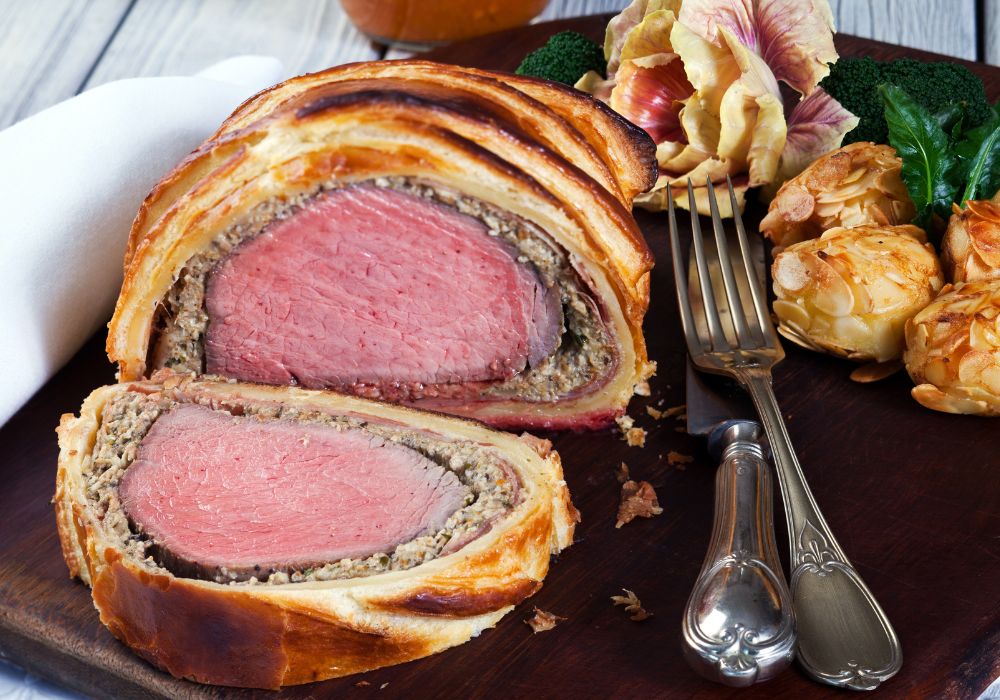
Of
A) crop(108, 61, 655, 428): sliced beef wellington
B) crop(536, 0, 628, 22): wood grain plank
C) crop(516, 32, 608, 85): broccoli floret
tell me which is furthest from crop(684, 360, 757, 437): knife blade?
crop(536, 0, 628, 22): wood grain plank

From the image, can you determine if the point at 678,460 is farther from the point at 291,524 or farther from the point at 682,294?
the point at 291,524

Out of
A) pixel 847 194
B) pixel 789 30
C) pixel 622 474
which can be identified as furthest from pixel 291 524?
pixel 789 30

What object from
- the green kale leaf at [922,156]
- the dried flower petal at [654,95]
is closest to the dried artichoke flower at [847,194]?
the green kale leaf at [922,156]

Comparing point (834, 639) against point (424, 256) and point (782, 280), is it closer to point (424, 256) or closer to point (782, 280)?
point (782, 280)

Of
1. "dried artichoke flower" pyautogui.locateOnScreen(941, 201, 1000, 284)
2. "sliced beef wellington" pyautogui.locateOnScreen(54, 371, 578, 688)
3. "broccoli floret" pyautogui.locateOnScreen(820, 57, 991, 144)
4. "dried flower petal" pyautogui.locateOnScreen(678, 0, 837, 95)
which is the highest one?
"dried flower petal" pyautogui.locateOnScreen(678, 0, 837, 95)

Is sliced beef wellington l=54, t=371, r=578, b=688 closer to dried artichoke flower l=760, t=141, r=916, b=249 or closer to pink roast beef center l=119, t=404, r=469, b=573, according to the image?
pink roast beef center l=119, t=404, r=469, b=573
